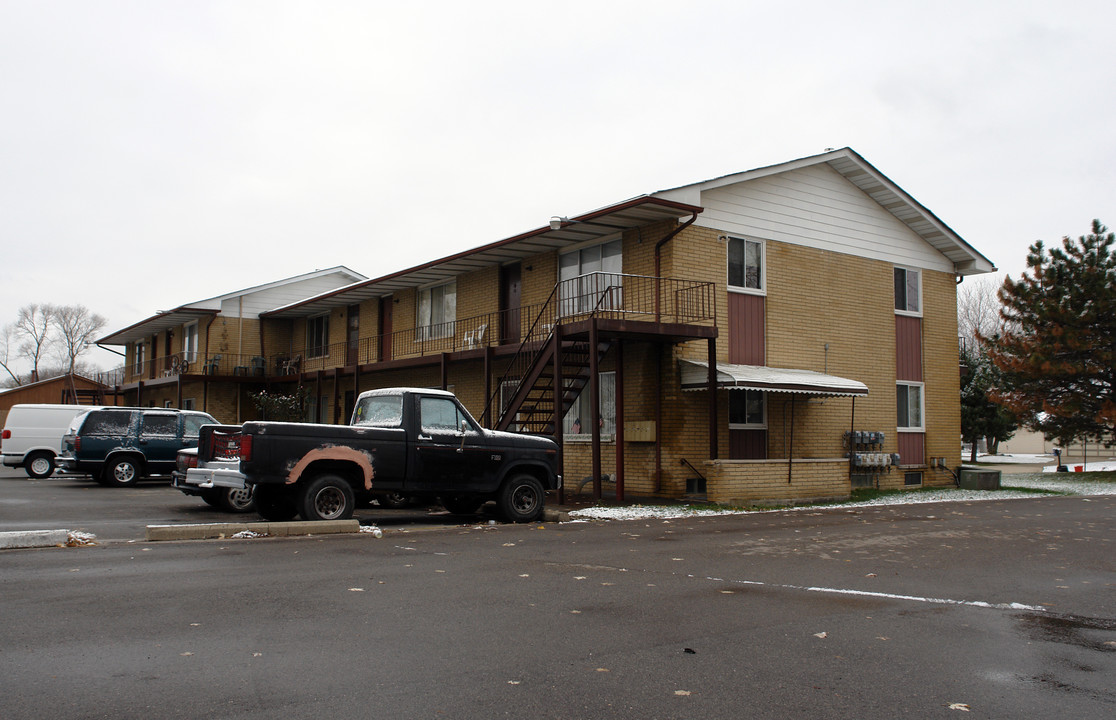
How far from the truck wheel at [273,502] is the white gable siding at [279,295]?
925 inches

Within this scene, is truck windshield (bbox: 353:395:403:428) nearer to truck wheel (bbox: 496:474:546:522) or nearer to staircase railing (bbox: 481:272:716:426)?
truck wheel (bbox: 496:474:546:522)

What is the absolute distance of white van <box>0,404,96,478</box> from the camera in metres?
23.8

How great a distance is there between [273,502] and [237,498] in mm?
2191

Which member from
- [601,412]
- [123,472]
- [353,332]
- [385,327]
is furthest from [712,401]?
[353,332]

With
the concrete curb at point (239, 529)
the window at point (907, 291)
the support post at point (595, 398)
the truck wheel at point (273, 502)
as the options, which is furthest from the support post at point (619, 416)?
the window at point (907, 291)

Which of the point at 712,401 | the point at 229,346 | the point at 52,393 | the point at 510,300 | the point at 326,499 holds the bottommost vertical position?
the point at 326,499

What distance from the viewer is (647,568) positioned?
9.08 m

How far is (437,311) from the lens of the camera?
83.9 feet

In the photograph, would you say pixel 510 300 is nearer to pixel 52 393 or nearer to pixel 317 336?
pixel 317 336

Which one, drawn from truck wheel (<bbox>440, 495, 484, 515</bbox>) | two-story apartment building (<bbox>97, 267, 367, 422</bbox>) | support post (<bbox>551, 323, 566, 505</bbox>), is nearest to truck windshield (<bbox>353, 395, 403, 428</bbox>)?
truck wheel (<bbox>440, 495, 484, 515</bbox>)

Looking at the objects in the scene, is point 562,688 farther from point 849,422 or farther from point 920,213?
point 920,213

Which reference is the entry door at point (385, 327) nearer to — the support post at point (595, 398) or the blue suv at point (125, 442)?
the blue suv at point (125, 442)

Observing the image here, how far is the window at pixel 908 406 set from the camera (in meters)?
22.6

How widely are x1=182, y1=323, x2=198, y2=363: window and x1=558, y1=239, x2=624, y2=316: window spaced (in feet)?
64.4
